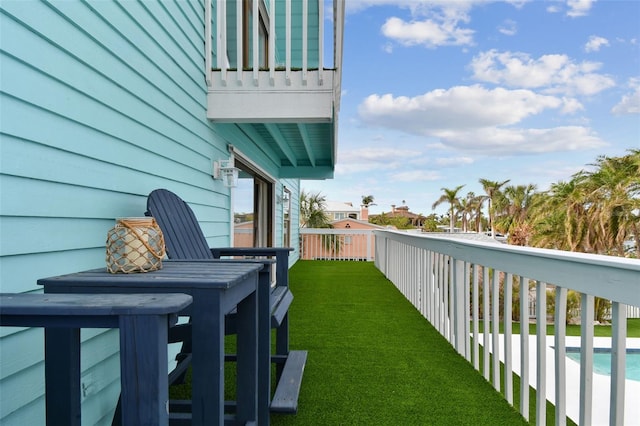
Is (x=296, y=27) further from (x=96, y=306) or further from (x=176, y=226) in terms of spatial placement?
(x=96, y=306)

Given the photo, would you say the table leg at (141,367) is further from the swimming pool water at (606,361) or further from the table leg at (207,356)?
the swimming pool water at (606,361)

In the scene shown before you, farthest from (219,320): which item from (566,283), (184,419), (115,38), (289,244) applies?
(289,244)

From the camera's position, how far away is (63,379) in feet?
3.80

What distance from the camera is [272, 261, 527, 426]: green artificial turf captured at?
7.48ft

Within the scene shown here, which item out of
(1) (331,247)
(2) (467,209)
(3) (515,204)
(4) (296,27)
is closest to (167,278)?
(4) (296,27)

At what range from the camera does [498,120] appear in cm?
3722

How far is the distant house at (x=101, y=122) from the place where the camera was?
1371 mm

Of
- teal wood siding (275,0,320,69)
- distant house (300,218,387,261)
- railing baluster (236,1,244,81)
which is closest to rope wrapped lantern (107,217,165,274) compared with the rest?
railing baluster (236,1,244,81)

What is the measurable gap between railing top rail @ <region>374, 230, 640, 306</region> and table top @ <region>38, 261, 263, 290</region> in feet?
4.22

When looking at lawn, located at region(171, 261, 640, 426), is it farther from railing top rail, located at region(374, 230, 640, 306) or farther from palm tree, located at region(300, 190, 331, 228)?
palm tree, located at region(300, 190, 331, 228)

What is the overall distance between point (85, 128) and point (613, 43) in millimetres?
37472

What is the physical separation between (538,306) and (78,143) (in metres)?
2.25

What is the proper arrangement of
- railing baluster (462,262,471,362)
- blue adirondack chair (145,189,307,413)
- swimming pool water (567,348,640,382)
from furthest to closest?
swimming pool water (567,348,640,382), railing baluster (462,262,471,362), blue adirondack chair (145,189,307,413)

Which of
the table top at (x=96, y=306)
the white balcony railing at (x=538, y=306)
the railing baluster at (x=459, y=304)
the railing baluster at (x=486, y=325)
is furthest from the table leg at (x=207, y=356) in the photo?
the railing baluster at (x=459, y=304)
